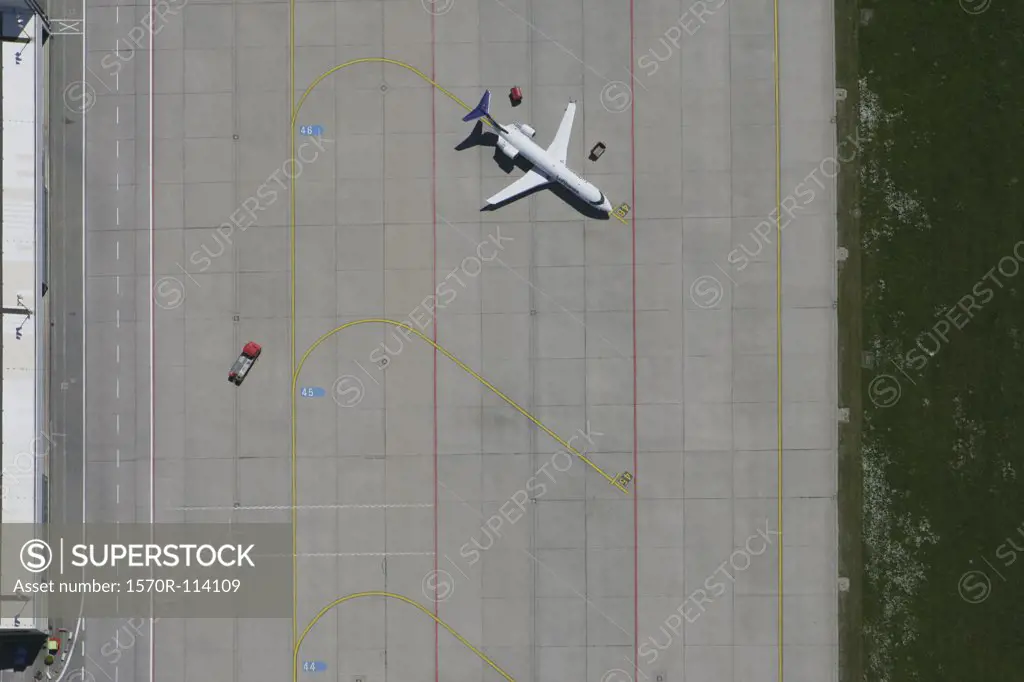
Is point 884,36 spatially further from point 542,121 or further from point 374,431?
point 374,431

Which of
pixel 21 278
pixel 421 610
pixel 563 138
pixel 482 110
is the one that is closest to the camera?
pixel 482 110

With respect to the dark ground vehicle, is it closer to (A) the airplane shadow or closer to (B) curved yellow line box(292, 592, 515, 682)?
(B) curved yellow line box(292, 592, 515, 682)

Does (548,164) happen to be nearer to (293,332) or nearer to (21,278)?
(293,332)

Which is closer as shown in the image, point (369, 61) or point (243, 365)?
point (243, 365)

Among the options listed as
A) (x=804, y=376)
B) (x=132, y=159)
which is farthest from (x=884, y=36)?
(x=132, y=159)

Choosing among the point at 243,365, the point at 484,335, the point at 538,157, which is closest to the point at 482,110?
the point at 538,157

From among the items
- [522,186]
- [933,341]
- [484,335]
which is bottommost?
[933,341]

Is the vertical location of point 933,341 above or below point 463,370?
above

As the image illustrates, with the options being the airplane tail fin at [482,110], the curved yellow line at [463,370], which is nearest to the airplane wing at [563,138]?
the airplane tail fin at [482,110]

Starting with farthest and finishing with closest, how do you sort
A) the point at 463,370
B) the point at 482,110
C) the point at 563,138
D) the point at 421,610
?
the point at 463,370
the point at 421,610
the point at 563,138
the point at 482,110
